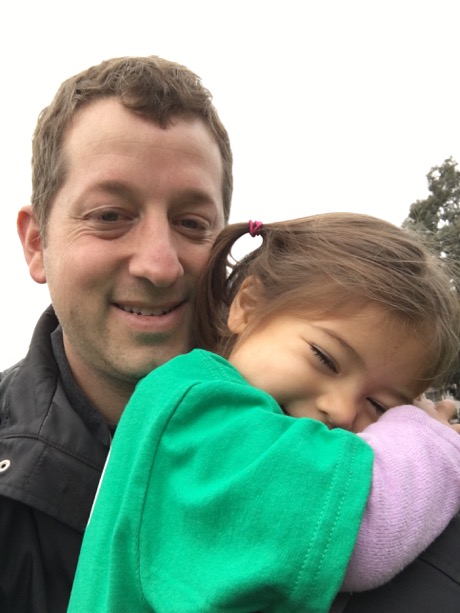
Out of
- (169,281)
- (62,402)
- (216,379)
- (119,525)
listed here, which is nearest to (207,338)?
(169,281)

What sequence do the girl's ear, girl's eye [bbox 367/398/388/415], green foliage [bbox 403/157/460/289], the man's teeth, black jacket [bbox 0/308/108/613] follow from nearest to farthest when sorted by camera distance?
1. girl's eye [bbox 367/398/388/415]
2. the girl's ear
3. black jacket [bbox 0/308/108/613]
4. the man's teeth
5. green foliage [bbox 403/157/460/289]

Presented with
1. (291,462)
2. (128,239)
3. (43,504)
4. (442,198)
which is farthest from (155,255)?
(442,198)

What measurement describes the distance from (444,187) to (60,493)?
28379 millimetres

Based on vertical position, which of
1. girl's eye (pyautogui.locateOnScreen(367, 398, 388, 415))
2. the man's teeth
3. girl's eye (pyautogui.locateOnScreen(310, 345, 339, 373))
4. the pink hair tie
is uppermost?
the pink hair tie

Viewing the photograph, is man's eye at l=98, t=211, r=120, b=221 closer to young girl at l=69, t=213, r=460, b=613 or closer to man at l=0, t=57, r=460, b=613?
man at l=0, t=57, r=460, b=613

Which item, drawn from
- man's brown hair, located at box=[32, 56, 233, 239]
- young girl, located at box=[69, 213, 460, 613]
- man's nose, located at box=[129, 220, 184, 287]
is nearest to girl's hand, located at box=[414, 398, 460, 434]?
young girl, located at box=[69, 213, 460, 613]

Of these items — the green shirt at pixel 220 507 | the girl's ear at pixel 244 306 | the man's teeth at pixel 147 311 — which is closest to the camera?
the green shirt at pixel 220 507

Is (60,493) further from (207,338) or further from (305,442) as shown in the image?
(305,442)

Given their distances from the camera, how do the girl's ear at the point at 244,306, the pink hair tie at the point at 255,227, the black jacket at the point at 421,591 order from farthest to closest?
the pink hair tie at the point at 255,227 < the girl's ear at the point at 244,306 < the black jacket at the point at 421,591

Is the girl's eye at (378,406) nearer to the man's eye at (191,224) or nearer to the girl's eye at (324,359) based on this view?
the girl's eye at (324,359)

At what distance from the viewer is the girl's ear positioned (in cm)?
215

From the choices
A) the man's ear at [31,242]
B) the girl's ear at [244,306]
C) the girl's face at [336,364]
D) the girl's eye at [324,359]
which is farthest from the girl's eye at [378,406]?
the man's ear at [31,242]

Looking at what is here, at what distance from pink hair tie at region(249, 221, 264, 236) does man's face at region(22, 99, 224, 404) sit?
36 centimetres

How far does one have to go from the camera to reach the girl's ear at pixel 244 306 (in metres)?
2.15
